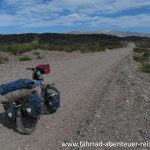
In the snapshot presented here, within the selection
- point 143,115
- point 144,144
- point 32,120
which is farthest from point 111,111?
point 144,144

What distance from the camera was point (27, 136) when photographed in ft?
28.0

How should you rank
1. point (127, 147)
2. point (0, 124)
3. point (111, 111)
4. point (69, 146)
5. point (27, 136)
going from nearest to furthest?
point (127, 147) → point (69, 146) → point (27, 136) → point (0, 124) → point (111, 111)

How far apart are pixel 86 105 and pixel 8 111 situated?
358 cm

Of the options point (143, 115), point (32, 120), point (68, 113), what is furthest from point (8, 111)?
point (143, 115)

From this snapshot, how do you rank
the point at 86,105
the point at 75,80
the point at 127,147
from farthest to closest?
the point at 75,80
the point at 86,105
the point at 127,147

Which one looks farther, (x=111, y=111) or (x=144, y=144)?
(x=111, y=111)

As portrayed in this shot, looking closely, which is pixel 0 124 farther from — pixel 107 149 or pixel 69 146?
pixel 107 149

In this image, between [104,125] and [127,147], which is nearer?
[127,147]

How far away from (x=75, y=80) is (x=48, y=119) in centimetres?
738

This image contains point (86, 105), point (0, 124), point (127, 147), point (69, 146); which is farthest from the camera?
point (86, 105)

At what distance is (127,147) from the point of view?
7172 mm

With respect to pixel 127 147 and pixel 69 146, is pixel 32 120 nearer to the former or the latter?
pixel 69 146

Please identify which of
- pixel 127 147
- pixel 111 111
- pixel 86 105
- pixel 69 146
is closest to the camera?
pixel 127 147

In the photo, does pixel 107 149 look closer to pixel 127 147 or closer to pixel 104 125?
pixel 127 147
